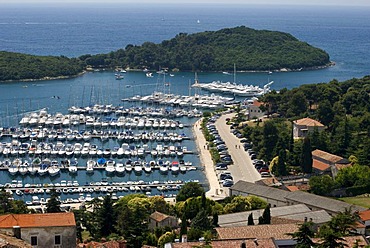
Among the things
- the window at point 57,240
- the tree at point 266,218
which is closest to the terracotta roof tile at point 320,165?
the tree at point 266,218

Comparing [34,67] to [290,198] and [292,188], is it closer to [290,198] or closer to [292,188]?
[292,188]

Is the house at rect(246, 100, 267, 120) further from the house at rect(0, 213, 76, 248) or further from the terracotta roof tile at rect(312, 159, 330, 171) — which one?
the house at rect(0, 213, 76, 248)

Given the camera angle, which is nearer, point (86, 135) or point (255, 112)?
point (86, 135)

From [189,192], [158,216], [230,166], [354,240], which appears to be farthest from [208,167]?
[354,240]

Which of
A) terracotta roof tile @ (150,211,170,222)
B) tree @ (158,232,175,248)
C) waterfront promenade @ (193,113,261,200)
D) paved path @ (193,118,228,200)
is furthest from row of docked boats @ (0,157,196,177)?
tree @ (158,232,175,248)

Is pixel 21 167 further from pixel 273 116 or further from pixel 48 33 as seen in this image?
pixel 48 33

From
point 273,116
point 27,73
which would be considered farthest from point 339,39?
point 273,116
